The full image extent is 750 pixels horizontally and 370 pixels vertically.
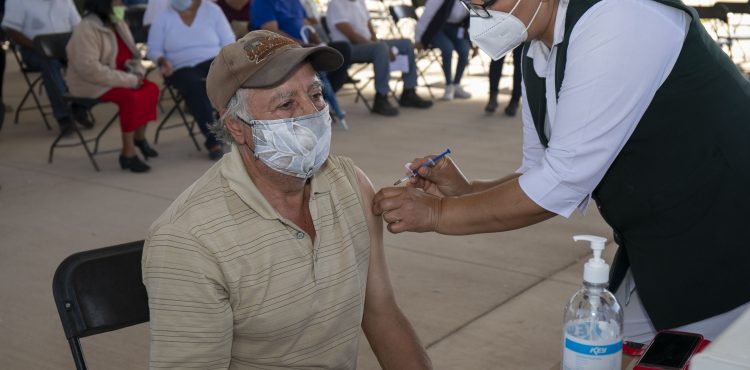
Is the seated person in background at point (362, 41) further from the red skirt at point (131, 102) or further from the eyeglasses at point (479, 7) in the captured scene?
the eyeglasses at point (479, 7)

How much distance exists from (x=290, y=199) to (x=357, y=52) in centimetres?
677

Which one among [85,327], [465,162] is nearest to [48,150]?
[465,162]

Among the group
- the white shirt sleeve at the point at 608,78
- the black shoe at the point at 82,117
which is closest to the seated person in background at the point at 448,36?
the black shoe at the point at 82,117

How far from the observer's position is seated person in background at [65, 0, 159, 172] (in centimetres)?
665

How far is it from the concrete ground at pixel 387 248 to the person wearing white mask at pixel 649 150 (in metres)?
1.57

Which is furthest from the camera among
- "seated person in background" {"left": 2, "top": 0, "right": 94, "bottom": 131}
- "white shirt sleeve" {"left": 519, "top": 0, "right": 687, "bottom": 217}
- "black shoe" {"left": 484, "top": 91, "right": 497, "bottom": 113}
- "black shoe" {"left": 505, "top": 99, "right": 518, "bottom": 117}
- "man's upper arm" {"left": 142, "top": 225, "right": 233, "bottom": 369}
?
"black shoe" {"left": 484, "top": 91, "right": 497, "bottom": 113}

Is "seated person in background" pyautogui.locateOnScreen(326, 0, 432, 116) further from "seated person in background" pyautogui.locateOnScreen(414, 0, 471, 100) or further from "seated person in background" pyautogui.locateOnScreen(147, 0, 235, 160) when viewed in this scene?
"seated person in background" pyautogui.locateOnScreen(147, 0, 235, 160)

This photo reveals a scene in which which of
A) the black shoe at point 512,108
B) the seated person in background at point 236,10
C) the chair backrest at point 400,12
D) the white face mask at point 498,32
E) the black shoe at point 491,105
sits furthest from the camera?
the chair backrest at point 400,12

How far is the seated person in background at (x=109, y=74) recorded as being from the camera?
6.65m

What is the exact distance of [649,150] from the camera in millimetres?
1849

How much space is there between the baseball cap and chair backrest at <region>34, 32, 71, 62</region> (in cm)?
564

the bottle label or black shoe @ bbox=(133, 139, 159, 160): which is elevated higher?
the bottle label

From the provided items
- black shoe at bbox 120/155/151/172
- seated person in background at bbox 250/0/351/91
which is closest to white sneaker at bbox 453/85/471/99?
seated person in background at bbox 250/0/351/91

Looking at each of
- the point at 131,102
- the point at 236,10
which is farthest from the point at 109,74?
the point at 236,10
